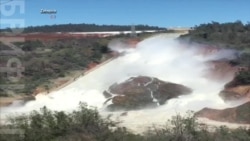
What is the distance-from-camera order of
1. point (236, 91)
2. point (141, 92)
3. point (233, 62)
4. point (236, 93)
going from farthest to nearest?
point (233, 62), point (141, 92), point (236, 91), point (236, 93)

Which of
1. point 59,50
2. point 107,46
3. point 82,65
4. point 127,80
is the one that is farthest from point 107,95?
point 59,50

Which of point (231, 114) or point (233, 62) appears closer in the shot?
point (231, 114)

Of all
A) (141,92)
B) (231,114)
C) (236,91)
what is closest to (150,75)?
(141,92)

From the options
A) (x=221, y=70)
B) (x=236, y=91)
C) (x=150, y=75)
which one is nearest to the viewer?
(x=236, y=91)

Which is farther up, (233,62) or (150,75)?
(233,62)

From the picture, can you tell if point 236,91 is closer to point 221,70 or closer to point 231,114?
point 221,70

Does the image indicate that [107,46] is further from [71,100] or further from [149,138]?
[149,138]

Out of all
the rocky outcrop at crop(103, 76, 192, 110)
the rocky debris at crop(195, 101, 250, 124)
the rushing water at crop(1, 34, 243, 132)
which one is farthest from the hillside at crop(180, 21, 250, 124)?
the rocky outcrop at crop(103, 76, 192, 110)

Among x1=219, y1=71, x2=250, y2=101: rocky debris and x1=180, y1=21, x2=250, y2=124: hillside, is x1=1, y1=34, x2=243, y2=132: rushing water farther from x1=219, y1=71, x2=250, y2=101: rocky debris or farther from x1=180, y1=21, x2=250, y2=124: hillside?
x1=180, y1=21, x2=250, y2=124: hillside
